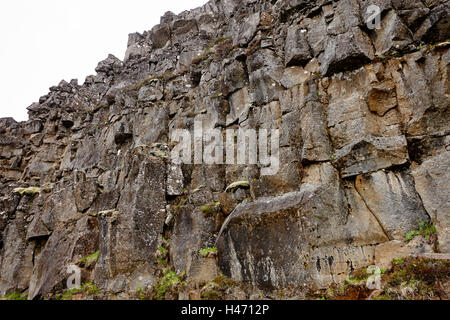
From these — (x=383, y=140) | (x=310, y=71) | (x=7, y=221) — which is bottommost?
(x=7, y=221)

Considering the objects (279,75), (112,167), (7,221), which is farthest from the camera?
(112,167)

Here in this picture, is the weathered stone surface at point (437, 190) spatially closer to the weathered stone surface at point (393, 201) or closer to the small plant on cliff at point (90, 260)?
the weathered stone surface at point (393, 201)

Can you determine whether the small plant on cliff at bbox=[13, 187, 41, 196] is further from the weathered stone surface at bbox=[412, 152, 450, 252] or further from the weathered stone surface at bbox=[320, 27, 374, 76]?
the weathered stone surface at bbox=[412, 152, 450, 252]

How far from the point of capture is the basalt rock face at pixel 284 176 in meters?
11.2

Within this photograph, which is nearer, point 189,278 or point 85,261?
point 189,278

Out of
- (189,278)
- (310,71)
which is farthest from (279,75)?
(189,278)

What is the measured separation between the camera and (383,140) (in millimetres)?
12008

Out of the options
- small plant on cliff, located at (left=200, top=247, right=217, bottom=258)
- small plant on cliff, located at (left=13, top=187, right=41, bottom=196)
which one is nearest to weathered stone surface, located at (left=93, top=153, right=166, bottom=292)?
small plant on cliff, located at (left=200, top=247, right=217, bottom=258)

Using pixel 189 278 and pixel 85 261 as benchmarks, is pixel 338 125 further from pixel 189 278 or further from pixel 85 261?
pixel 85 261

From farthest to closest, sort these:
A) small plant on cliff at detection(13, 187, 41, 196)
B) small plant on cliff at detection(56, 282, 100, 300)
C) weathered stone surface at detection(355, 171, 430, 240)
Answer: small plant on cliff at detection(13, 187, 41, 196) < small plant on cliff at detection(56, 282, 100, 300) < weathered stone surface at detection(355, 171, 430, 240)

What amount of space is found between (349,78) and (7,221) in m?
24.5

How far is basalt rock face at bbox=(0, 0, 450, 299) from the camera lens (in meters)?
11.2

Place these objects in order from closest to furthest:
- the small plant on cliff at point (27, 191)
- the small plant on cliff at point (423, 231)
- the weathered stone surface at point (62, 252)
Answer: the small plant on cliff at point (423, 231)
the weathered stone surface at point (62, 252)
the small plant on cliff at point (27, 191)

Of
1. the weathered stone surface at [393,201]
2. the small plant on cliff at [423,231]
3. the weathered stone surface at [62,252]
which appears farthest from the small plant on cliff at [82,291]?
the small plant on cliff at [423,231]
